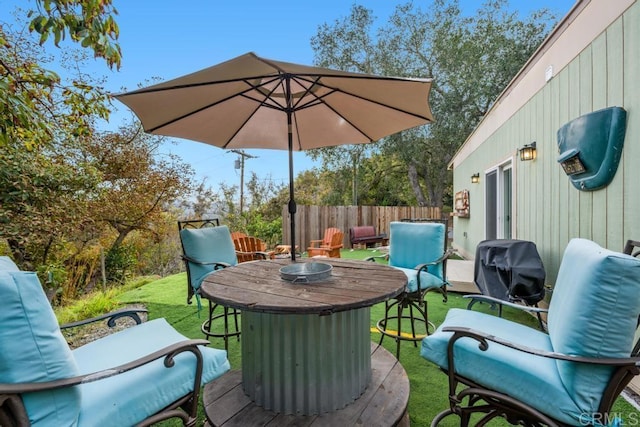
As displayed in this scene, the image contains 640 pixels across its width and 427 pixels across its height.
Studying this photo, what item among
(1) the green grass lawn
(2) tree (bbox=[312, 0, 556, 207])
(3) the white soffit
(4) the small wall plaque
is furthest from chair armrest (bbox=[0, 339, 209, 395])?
(2) tree (bbox=[312, 0, 556, 207])

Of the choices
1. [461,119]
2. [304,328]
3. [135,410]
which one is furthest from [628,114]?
[461,119]

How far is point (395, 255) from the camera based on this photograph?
3.12 metres

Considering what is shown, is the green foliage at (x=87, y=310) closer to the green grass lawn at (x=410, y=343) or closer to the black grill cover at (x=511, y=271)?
the green grass lawn at (x=410, y=343)

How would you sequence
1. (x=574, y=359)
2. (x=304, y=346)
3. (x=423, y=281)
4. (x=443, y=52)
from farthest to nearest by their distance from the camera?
(x=443, y=52) < (x=423, y=281) < (x=304, y=346) < (x=574, y=359)

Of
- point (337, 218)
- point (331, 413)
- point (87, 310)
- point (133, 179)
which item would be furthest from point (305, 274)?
point (337, 218)

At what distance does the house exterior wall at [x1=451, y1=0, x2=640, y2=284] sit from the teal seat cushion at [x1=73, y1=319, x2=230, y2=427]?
2854mm

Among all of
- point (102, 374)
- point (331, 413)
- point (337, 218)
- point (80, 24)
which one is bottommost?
point (331, 413)

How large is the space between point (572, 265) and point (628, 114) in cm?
157

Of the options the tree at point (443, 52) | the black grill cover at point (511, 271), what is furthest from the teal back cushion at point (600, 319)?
the tree at point (443, 52)

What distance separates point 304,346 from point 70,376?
3.31 ft

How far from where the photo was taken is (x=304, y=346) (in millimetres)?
1674

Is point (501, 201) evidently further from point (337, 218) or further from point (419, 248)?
point (337, 218)

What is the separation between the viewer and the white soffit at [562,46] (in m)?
2.45

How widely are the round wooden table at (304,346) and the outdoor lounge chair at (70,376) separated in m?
Result: 0.33
